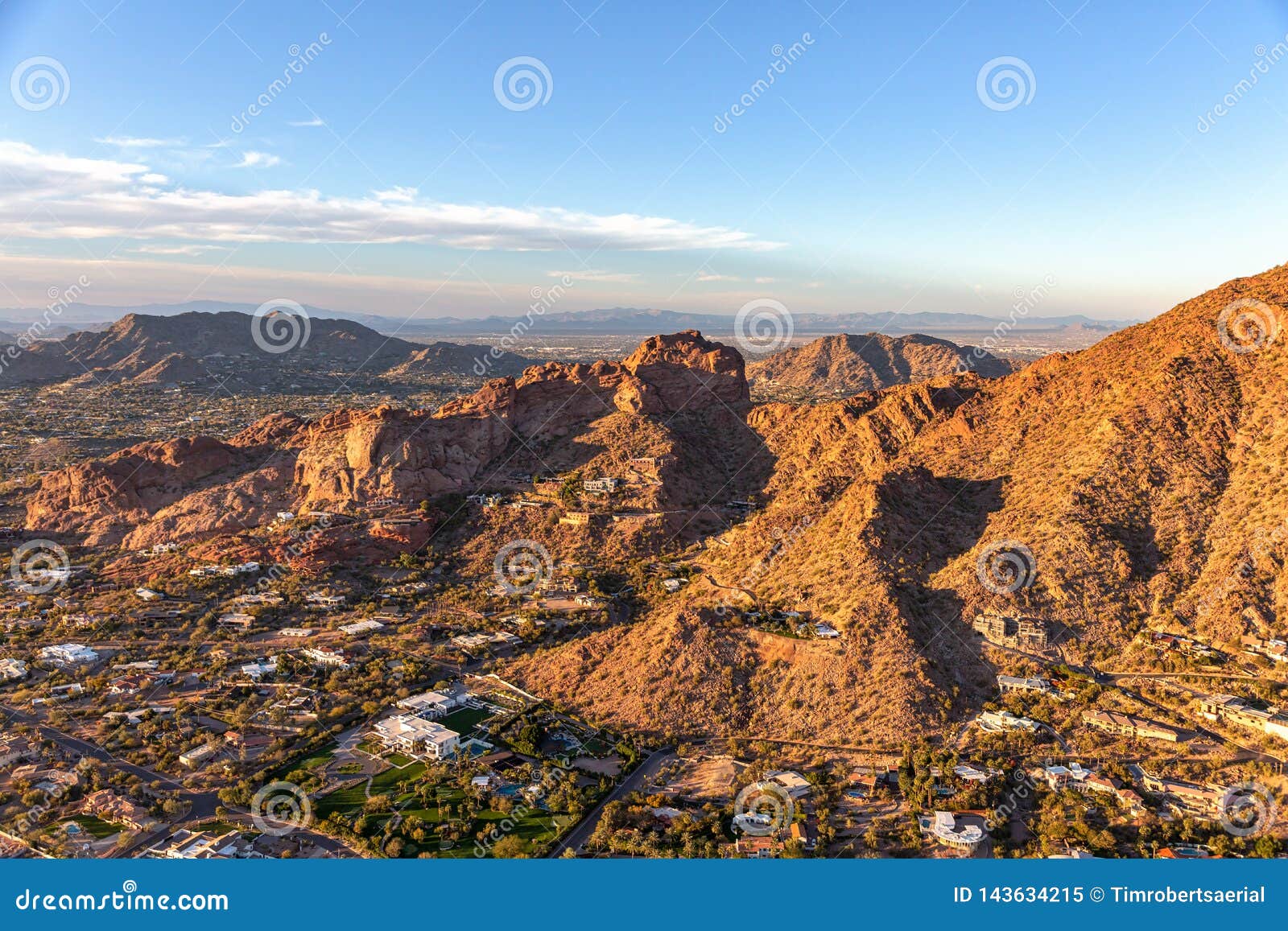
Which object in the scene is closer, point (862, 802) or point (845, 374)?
point (862, 802)

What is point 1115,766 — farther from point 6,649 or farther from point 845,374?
point 845,374

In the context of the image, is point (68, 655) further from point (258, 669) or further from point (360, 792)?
point (360, 792)

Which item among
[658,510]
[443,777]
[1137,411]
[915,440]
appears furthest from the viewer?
[658,510]

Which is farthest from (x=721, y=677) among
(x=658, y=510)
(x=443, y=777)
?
(x=658, y=510)

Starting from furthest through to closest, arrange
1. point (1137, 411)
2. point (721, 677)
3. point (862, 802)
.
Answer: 1. point (1137, 411)
2. point (721, 677)
3. point (862, 802)

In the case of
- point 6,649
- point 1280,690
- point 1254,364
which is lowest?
point 6,649

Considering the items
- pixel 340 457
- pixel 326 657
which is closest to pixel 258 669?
pixel 326 657

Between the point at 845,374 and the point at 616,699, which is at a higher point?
the point at 845,374
